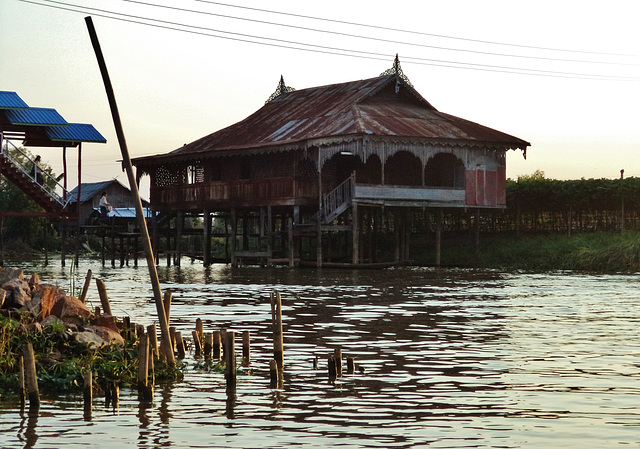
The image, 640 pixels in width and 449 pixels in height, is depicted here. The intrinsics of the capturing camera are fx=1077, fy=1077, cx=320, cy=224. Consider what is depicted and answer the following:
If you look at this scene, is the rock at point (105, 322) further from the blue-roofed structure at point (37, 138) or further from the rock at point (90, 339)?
the blue-roofed structure at point (37, 138)

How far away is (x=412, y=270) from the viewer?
40.7 meters

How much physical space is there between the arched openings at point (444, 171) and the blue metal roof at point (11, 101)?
16.2m

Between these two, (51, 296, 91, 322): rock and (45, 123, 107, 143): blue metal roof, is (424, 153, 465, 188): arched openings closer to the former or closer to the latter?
(45, 123, 107, 143): blue metal roof

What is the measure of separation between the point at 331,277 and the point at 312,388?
23.7 meters

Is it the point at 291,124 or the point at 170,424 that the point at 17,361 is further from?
the point at 291,124

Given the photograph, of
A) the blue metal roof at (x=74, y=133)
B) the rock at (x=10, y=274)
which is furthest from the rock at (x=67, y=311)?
the blue metal roof at (x=74, y=133)

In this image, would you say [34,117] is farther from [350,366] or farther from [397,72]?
[350,366]

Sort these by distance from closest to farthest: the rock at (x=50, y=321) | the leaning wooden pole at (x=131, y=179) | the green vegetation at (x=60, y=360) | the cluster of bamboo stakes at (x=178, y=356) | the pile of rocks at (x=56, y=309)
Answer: the cluster of bamboo stakes at (x=178, y=356), the green vegetation at (x=60, y=360), the leaning wooden pole at (x=131, y=179), the rock at (x=50, y=321), the pile of rocks at (x=56, y=309)

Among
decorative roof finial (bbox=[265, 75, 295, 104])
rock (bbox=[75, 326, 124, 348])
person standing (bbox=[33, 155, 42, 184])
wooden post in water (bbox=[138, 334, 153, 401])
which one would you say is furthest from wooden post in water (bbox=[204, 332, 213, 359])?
decorative roof finial (bbox=[265, 75, 295, 104])

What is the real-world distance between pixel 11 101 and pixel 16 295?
2665cm

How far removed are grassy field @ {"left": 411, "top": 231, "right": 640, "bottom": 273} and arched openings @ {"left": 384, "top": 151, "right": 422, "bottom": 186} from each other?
11.9 ft

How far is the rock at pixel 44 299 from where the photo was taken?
13.7 metres

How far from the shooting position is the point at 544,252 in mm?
42562

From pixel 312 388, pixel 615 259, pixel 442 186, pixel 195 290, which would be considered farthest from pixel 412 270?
pixel 312 388
